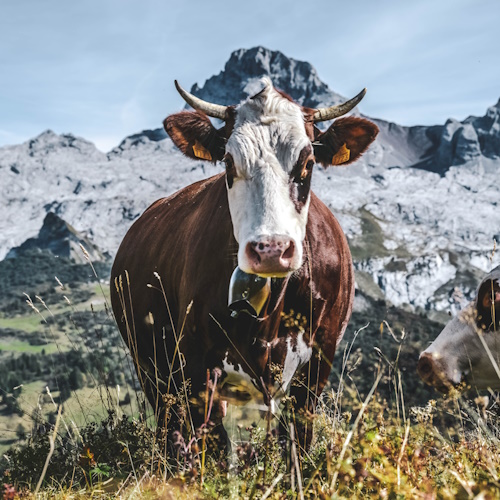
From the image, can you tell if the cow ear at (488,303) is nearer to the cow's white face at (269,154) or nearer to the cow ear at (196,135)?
the cow's white face at (269,154)

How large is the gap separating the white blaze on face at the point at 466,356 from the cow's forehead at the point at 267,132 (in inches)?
91.3

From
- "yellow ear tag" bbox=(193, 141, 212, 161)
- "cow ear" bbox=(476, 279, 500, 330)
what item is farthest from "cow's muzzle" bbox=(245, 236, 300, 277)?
"cow ear" bbox=(476, 279, 500, 330)

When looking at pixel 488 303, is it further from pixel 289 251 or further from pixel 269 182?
pixel 269 182

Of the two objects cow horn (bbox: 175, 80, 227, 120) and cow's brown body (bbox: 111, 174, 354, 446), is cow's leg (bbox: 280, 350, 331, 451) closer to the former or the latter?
cow's brown body (bbox: 111, 174, 354, 446)

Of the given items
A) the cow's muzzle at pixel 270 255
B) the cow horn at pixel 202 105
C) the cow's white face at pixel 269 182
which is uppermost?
the cow horn at pixel 202 105

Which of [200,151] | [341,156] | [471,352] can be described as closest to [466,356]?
[471,352]

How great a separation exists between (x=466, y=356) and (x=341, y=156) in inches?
90.6

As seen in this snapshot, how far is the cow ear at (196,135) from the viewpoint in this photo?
5.28 m

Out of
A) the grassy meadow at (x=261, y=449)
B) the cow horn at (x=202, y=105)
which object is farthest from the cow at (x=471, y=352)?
the cow horn at (x=202, y=105)

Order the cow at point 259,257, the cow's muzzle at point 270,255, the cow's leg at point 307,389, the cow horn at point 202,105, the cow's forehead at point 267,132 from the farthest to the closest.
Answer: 1. the cow's leg at point 307,389
2. the cow horn at point 202,105
3. the cow's forehead at point 267,132
4. the cow at point 259,257
5. the cow's muzzle at point 270,255

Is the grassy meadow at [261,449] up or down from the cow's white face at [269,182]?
down

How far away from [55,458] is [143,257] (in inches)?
99.0

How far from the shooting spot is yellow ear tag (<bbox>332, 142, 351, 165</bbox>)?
540 centimetres

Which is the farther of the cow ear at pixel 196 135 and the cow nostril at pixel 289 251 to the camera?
the cow ear at pixel 196 135
